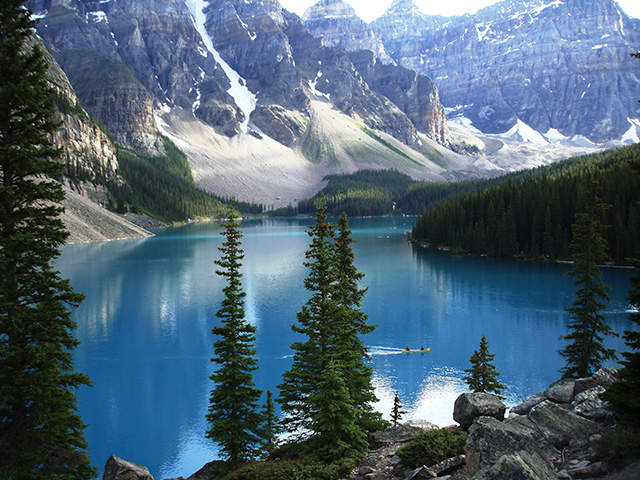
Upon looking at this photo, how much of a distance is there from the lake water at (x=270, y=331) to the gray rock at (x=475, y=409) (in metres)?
11.5

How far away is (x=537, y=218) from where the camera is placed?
89938 mm

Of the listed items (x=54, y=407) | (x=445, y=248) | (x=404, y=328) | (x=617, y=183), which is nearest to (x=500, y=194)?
(x=445, y=248)

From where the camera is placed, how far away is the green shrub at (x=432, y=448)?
14.5 metres

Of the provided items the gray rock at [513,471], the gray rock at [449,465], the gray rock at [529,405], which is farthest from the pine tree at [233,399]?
the gray rock at [513,471]

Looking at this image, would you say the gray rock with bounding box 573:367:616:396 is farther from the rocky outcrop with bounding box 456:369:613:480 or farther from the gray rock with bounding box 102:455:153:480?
the gray rock with bounding box 102:455:153:480

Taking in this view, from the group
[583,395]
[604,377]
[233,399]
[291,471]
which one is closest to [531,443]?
[583,395]

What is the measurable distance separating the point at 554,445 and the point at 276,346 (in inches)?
1210

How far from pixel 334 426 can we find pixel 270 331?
30449 millimetres

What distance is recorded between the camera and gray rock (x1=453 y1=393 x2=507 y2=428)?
685 inches

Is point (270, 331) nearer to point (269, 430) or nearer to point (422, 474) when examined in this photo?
point (269, 430)

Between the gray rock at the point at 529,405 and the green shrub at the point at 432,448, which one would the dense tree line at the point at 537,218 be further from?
the green shrub at the point at 432,448

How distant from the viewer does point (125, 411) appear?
3127cm

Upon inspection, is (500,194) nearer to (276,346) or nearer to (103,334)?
(276,346)

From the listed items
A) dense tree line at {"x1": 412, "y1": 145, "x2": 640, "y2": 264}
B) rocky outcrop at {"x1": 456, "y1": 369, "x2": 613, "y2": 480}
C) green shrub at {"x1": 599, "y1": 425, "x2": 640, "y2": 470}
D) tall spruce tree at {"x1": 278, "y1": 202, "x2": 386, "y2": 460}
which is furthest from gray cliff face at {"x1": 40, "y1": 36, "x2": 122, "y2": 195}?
green shrub at {"x1": 599, "y1": 425, "x2": 640, "y2": 470}
